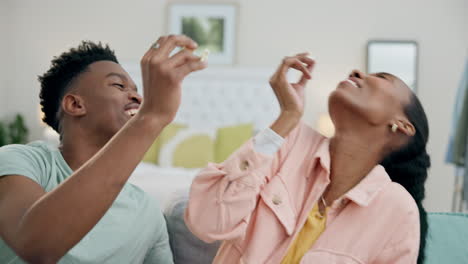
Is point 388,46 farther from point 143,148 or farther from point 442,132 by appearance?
point 143,148

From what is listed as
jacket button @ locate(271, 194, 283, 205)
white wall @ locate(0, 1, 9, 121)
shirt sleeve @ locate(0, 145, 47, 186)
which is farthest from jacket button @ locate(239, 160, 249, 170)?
white wall @ locate(0, 1, 9, 121)

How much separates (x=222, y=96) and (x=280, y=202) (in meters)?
3.94

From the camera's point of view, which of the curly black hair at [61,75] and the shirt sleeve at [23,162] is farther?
the curly black hair at [61,75]

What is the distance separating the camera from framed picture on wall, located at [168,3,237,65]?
5148 mm

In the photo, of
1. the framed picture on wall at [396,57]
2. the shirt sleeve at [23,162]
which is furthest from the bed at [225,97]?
the shirt sleeve at [23,162]

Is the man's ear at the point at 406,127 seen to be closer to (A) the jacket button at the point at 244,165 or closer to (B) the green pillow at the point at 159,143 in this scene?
(A) the jacket button at the point at 244,165

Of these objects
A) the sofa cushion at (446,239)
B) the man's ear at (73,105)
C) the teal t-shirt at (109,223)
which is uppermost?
the man's ear at (73,105)

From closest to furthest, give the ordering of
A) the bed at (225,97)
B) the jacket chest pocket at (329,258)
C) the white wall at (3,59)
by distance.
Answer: the jacket chest pocket at (329,258) < the bed at (225,97) < the white wall at (3,59)

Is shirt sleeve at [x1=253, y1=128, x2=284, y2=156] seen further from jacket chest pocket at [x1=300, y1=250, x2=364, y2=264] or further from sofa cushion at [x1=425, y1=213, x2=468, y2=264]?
sofa cushion at [x1=425, y1=213, x2=468, y2=264]

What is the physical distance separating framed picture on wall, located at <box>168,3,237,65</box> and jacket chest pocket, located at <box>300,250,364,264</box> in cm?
Result: 416

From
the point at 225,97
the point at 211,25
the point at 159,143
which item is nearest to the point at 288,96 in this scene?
the point at 159,143

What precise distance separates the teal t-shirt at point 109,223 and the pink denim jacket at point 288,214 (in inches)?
5.2

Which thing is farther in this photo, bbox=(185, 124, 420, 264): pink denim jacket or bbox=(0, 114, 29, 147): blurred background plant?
bbox=(0, 114, 29, 147): blurred background plant

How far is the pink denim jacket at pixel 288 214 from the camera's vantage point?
1.15 m
